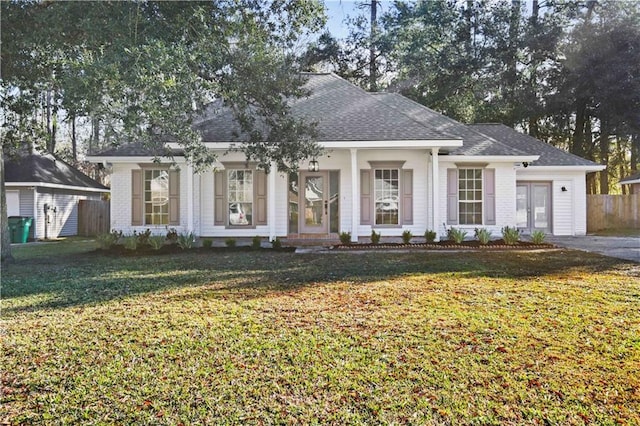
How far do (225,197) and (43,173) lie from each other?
10.5m

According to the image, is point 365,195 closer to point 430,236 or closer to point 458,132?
point 430,236

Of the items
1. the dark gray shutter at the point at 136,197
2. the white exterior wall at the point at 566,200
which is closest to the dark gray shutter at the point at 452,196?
the white exterior wall at the point at 566,200


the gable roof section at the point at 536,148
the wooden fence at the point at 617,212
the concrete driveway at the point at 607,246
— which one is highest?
the gable roof section at the point at 536,148

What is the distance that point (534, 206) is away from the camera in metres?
16.0

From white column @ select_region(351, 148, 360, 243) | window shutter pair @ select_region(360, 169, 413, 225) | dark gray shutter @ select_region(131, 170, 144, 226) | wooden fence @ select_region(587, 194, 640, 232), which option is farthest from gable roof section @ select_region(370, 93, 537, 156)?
dark gray shutter @ select_region(131, 170, 144, 226)

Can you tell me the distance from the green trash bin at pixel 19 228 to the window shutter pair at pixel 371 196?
12.7 m

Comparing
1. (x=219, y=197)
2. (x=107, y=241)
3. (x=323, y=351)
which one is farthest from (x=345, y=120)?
(x=323, y=351)

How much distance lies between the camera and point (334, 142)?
1191 centimetres

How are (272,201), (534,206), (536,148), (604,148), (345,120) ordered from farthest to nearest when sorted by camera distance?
(604,148), (536,148), (534,206), (345,120), (272,201)

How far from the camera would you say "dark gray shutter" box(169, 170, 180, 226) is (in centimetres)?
1362

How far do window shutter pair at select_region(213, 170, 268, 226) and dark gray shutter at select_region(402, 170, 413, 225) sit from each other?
4.17 metres

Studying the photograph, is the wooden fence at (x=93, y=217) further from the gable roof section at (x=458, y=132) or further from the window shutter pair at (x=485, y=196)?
the window shutter pair at (x=485, y=196)

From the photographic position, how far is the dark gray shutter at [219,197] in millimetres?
13414

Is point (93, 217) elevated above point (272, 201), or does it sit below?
below
